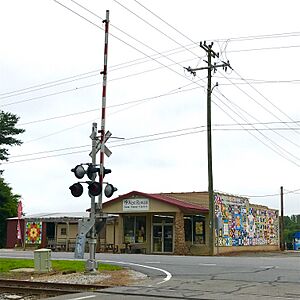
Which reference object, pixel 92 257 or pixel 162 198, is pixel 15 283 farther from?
pixel 162 198

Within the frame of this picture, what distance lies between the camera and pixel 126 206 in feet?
126

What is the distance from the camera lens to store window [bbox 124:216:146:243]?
128ft

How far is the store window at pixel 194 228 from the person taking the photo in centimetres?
3797

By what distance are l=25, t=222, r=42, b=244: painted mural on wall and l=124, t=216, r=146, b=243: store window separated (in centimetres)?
941

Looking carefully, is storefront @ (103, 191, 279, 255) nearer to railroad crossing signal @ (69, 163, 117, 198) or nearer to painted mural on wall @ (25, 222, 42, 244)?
painted mural on wall @ (25, 222, 42, 244)

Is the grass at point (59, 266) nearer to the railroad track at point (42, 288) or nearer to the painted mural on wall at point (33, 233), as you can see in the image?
the railroad track at point (42, 288)

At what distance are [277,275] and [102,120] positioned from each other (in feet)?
23.7

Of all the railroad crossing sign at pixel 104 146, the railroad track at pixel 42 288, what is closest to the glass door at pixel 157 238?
the railroad crossing sign at pixel 104 146

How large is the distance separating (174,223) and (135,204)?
9.45 feet

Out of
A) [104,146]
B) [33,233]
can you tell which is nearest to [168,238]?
[33,233]

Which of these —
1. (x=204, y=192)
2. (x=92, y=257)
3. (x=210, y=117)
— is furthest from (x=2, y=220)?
(x=92, y=257)

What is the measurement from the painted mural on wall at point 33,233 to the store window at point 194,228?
13.5 meters

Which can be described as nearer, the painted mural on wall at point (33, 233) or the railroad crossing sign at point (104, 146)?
the railroad crossing sign at point (104, 146)

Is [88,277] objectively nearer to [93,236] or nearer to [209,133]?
[93,236]
